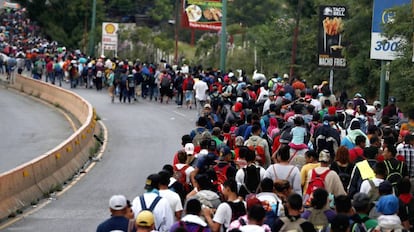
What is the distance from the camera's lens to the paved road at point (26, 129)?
2961 cm

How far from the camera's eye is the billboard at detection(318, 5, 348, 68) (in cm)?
3105

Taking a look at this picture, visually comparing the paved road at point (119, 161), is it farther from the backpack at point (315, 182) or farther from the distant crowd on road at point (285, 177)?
the backpack at point (315, 182)

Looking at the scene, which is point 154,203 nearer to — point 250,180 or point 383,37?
point 250,180

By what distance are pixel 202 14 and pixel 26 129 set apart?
649 inches

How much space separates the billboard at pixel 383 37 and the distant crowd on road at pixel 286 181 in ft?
13.2

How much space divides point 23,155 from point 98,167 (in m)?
3.43

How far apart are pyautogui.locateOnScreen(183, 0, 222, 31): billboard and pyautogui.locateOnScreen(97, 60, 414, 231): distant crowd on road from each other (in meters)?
28.4

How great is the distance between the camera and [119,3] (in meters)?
89.4

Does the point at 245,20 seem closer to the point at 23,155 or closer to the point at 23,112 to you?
the point at 23,112

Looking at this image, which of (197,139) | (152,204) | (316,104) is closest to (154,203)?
(152,204)

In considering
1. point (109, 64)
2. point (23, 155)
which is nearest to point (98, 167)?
point (23, 155)

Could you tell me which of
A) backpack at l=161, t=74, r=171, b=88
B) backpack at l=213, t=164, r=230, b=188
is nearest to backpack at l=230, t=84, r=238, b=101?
backpack at l=161, t=74, r=171, b=88

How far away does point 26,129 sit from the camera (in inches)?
1447

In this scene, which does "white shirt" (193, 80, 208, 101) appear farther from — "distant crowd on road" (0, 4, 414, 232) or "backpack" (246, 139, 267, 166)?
"backpack" (246, 139, 267, 166)
